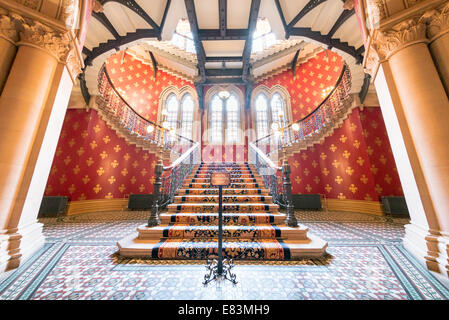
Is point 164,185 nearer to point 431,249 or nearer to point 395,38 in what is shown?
point 431,249

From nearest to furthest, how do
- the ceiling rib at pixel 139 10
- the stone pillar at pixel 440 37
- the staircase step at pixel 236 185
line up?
the stone pillar at pixel 440 37 → the ceiling rib at pixel 139 10 → the staircase step at pixel 236 185

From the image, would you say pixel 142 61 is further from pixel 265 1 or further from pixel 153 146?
pixel 265 1

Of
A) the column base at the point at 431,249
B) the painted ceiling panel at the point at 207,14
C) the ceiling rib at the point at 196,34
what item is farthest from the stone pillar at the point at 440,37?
the ceiling rib at the point at 196,34

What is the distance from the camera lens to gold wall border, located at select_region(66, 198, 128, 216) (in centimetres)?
526

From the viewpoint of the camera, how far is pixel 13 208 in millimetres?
1925

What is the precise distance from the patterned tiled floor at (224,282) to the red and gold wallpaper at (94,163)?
4.00 m

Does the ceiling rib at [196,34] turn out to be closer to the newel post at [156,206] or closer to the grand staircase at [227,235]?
the newel post at [156,206]

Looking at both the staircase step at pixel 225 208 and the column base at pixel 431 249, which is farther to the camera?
the staircase step at pixel 225 208

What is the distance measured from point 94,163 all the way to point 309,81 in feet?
35.2

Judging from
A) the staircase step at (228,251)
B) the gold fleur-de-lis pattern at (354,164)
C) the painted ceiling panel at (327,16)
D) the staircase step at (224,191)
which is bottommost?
the staircase step at (228,251)

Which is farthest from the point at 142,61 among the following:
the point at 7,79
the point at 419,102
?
the point at 419,102

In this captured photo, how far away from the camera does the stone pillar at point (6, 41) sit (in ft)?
6.87

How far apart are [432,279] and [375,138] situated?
206 inches

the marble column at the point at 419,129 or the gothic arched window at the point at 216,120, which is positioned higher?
the gothic arched window at the point at 216,120
